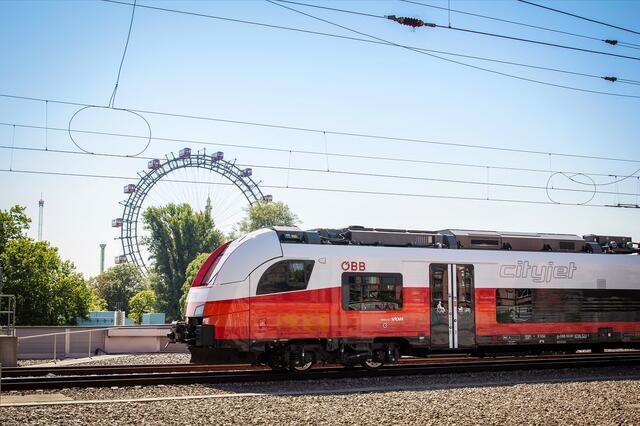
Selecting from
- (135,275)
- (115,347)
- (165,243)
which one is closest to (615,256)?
(115,347)

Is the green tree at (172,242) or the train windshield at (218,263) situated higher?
the green tree at (172,242)

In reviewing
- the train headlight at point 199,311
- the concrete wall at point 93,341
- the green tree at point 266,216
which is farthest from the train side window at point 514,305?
the green tree at point 266,216

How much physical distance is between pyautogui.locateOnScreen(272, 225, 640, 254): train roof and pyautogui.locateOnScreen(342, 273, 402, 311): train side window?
1001 millimetres

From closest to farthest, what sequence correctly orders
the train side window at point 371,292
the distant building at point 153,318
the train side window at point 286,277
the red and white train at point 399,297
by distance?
the red and white train at point 399,297
the train side window at point 286,277
the train side window at point 371,292
the distant building at point 153,318

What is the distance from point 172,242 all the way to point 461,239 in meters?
80.6

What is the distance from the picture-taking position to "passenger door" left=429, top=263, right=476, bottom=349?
1977 centimetres

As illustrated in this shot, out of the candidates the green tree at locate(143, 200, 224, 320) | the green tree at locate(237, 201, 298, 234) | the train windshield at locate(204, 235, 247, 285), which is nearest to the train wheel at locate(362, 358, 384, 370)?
the train windshield at locate(204, 235, 247, 285)

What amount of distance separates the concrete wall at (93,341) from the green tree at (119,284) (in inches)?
4405

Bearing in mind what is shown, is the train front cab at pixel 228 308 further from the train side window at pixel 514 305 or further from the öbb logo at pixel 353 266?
the train side window at pixel 514 305

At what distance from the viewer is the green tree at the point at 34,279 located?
6481cm

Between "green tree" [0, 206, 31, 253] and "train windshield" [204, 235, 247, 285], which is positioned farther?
"green tree" [0, 206, 31, 253]

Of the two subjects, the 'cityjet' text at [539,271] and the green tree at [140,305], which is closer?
the 'cityjet' text at [539,271]

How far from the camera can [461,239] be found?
68.7 feet

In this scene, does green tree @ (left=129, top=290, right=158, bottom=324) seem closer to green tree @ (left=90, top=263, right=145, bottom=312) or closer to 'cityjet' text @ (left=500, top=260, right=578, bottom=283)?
green tree @ (left=90, top=263, right=145, bottom=312)
